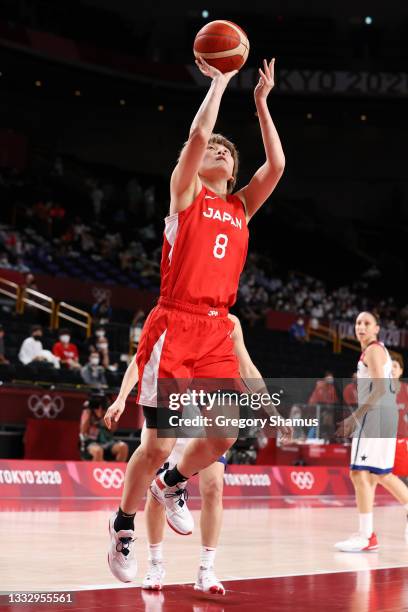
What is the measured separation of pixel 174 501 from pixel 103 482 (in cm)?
819

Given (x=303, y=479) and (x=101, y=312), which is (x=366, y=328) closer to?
(x=303, y=479)

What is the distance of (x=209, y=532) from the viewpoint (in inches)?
225

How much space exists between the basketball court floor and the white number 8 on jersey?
186 cm

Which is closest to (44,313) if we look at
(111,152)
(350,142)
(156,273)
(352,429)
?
(156,273)

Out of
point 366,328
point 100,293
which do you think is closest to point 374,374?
point 366,328

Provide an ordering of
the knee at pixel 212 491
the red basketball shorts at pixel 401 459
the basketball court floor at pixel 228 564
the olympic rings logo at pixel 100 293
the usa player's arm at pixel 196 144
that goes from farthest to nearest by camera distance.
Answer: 1. the olympic rings logo at pixel 100 293
2. the red basketball shorts at pixel 401 459
3. the knee at pixel 212 491
4. the basketball court floor at pixel 228 564
5. the usa player's arm at pixel 196 144

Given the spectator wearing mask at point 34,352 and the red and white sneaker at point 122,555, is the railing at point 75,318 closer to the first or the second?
the spectator wearing mask at point 34,352

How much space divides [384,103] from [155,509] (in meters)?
32.6

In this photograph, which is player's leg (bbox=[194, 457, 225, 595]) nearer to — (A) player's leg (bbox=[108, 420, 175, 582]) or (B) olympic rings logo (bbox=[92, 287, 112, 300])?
(A) player's leg (bbox=[108, 420, 175, 582])

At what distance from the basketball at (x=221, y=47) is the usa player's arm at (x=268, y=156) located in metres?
0.41

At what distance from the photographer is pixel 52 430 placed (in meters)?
15.5

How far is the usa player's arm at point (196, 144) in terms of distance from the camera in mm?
5023

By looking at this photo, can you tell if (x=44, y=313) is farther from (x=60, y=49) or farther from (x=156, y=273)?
(x=60, y=49)

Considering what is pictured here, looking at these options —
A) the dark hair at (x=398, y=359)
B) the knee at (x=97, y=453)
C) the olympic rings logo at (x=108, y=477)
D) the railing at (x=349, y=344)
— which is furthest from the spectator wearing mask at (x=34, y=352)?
the railing at (x=349, y=344)
